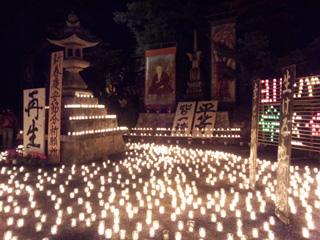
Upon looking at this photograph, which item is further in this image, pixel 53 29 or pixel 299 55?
pixel 53 29

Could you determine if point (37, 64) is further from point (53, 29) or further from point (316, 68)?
point (316, 68)

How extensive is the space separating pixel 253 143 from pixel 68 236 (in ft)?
13.3

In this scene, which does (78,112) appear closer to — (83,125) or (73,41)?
(83,125)

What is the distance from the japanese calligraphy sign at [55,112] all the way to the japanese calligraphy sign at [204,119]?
22.6 ft

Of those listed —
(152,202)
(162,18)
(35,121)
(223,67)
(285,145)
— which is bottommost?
(152,202)

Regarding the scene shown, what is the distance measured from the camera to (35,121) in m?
7.66

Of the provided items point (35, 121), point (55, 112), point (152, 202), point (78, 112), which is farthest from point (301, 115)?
point (35, 121)

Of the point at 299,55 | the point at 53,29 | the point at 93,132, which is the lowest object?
the point at 93,132

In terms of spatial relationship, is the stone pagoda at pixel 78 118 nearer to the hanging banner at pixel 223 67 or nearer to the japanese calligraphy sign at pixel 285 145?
the japanese calligraphy sign at pixel 285 145

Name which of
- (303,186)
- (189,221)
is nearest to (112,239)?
(189,221)

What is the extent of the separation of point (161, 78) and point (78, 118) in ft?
24.6

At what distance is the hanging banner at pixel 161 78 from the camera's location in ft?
46.5

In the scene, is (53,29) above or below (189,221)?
above

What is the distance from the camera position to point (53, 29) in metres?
16.7
